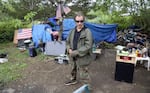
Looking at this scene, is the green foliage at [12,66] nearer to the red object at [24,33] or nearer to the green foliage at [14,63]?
the green foliage at [14,63]

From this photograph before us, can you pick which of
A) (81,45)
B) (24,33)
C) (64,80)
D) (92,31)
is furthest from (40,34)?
(81,45)

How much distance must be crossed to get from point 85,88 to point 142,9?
6.64 metres

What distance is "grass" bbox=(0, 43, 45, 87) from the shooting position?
5209 millimetres

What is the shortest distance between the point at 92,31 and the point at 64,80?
312 cm

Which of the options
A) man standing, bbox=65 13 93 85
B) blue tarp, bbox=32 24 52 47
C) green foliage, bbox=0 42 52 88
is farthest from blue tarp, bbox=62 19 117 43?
man standing, bbox=65 13 93 85

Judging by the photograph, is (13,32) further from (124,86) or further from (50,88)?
(124,86)

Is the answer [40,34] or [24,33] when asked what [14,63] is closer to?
[40,34]

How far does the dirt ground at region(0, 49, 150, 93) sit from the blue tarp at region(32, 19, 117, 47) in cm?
135

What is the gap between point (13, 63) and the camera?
243 inches

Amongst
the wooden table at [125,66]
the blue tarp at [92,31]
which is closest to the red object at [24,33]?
the blue tarp at [92,31]

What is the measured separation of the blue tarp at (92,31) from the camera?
24.5 feet

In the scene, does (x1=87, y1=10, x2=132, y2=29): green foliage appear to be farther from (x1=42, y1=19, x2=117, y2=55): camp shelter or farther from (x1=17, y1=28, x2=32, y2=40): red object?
(x1=17, y1=28, x2=32, y2=40): red object

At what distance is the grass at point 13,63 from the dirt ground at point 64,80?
0.61ft

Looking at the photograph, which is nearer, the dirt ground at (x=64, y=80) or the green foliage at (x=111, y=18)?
the dirt ground at (x=64, y=80)
